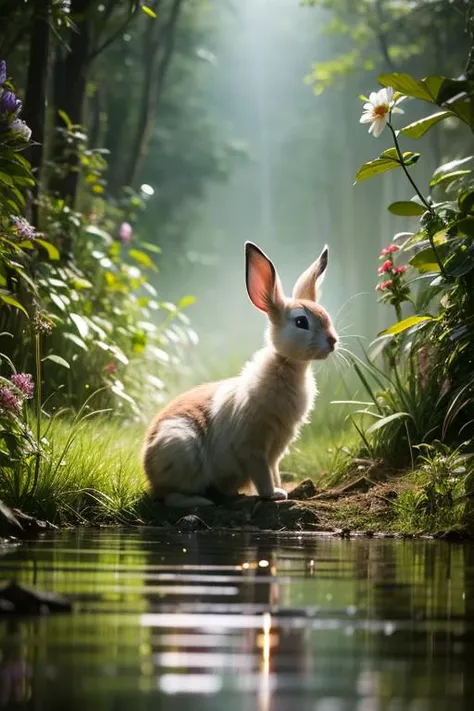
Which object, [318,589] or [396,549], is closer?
[318,589]

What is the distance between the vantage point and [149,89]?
1543cm

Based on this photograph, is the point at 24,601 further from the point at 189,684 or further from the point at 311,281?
the point at 311,281

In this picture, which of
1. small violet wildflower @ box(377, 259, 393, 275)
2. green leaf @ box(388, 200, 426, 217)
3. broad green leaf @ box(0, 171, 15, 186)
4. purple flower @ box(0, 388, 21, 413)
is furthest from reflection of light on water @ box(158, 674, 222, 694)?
small violet wildflower @ box(377, 259, 393, 275)

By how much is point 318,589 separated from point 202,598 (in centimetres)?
42

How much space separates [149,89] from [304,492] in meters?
9.80

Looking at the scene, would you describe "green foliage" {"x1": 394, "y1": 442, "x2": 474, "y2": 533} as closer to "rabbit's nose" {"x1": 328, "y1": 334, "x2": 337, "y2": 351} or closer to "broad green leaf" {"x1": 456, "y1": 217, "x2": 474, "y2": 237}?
"rabbit's nose" {"x1": 328, "y1": 334, "x2": 337, "y2": 351}

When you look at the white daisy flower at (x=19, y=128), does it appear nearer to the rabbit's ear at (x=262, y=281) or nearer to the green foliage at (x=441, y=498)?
the rabbit's ear at (x=262, y=281)

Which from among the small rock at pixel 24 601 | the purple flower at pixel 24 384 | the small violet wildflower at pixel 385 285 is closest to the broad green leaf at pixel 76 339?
the small violet wildflower at pixel 385 285

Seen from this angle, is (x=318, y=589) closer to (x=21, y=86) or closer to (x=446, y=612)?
(x=446, y=612)

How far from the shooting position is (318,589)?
11.3 feet

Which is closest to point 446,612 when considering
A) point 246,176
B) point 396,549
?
point 396,549

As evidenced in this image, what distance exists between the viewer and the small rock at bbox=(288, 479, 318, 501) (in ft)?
22.1

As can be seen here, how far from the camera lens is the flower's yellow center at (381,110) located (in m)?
5.87

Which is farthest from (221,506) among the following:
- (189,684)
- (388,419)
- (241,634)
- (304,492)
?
(189,684)
